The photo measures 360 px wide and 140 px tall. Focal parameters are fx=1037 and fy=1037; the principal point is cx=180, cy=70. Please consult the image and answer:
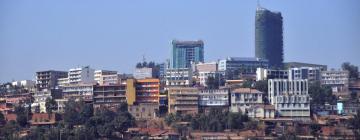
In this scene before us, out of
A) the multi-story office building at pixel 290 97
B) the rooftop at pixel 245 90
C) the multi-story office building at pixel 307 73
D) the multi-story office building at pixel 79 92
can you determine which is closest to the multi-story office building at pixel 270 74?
the multi-story office building at pixel 307 73

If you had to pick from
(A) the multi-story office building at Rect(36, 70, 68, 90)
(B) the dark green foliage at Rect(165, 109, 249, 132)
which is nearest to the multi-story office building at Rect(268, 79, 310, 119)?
(B) the dark green foliage at Rect(165, 109, 249, 132)

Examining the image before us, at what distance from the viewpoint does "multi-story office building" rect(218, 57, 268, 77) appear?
1644 inches

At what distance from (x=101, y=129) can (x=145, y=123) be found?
2096mm

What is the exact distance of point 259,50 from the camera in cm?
5166

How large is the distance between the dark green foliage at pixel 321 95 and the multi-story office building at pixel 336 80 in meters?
1.67

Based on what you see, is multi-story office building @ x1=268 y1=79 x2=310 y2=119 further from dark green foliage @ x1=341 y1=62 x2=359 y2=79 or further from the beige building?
dark green foliage @ x1=341 y1=62 x2=359 y2=79

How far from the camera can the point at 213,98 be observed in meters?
31.6

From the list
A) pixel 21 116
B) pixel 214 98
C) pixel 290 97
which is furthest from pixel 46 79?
pixel 290 97

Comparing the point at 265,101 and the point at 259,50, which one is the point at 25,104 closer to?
the point at 265,101

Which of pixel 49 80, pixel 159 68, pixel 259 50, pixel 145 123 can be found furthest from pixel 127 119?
pixel 259 50

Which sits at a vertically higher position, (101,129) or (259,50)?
(259,50)

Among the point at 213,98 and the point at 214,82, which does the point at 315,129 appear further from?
the point at 214,82

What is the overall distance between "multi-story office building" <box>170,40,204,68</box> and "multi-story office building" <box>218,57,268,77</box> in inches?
158

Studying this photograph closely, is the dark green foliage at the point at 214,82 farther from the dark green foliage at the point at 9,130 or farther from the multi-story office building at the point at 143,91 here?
the dark green foliage at the point at 9,130
